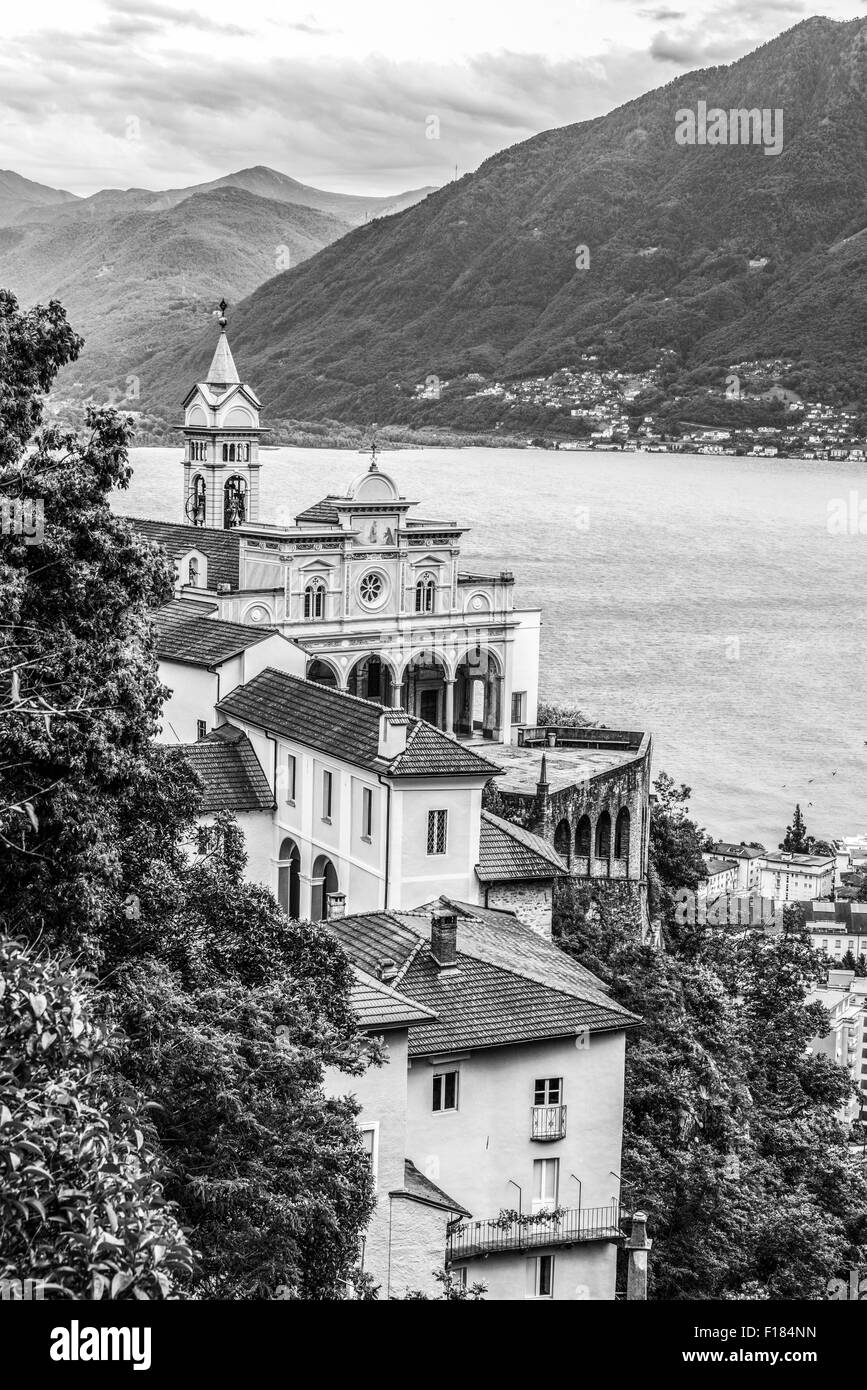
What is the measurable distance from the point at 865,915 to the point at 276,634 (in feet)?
321

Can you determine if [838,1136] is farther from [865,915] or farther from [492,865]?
[865,915]

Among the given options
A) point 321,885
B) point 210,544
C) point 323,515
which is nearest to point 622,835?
point 321,885

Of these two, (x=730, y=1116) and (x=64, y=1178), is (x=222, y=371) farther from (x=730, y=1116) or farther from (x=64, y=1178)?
(x=64, y=1178)

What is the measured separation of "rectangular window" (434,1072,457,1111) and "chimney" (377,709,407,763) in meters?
7.91

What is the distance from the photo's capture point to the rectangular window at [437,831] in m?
29.8

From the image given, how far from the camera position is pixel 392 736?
2989 cm

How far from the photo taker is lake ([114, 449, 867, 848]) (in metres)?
106

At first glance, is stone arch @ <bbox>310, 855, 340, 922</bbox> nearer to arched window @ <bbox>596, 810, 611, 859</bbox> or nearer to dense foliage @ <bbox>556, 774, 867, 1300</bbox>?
dense foliage @ <bbox>556, 774, 867, 1300</bbox>

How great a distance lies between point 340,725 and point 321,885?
293cm

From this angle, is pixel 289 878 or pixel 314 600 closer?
pixel 289 878

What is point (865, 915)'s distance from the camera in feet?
432

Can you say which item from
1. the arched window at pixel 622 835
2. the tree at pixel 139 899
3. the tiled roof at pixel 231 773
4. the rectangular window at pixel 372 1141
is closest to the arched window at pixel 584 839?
the arched window at pixel 622 835

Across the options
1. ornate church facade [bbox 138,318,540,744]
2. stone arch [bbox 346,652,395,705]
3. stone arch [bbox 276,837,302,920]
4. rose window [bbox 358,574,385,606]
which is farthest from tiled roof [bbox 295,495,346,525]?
stone arch [bbox 276,837,302,920]
